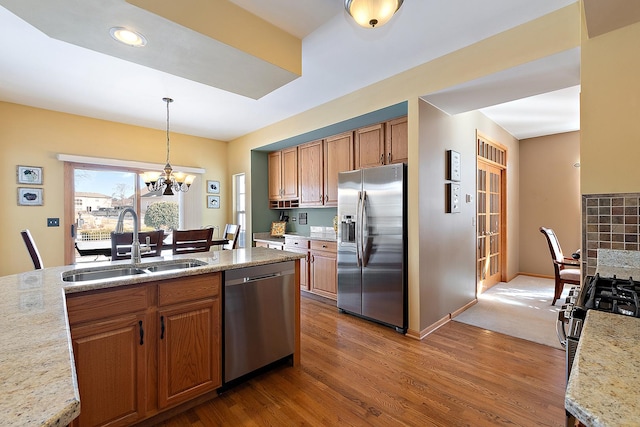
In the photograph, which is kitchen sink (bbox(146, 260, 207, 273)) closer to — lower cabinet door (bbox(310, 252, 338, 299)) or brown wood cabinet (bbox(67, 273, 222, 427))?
brown wood cabinet (bbox(67, 273, 222, 427))

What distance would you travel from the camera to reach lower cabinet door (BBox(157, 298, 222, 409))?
68.5 inches

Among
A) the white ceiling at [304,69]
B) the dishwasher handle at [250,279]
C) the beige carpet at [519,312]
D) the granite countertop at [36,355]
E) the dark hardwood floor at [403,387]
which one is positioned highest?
the white ceiling at [304,69]

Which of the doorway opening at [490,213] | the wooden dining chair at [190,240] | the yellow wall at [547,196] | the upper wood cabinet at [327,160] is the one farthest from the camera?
the yellow wall at [547,196]

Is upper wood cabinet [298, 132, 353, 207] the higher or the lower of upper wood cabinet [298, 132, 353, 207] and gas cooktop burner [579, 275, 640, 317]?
the higher

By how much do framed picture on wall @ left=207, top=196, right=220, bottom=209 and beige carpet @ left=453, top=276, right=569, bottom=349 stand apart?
444 centimetres

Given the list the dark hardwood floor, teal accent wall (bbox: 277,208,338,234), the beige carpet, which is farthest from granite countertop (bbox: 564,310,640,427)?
teal accent wall (bbox: 277,208,338,234)

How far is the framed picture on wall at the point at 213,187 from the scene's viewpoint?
218 inches

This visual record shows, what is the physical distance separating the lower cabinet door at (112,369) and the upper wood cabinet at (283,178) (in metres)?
3.43

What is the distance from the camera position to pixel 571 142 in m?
5.12

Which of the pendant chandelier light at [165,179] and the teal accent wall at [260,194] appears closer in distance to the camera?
the pendant chandelier light at [165,179]

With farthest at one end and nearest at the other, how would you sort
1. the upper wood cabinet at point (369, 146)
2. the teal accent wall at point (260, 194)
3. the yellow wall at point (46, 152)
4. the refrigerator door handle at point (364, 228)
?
the teal accent wall at point (260, 194), the yellow wall at point (46, 152), the upper wood cabinet at point (369, 146), the refrigerator door handle at point (364, 228)

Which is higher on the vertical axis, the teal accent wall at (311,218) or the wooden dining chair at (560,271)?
the teal accent wall at (311,218)

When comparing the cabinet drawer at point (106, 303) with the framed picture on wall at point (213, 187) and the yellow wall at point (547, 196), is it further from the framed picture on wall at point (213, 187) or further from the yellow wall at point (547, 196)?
the yellow wall at point (547, 196)

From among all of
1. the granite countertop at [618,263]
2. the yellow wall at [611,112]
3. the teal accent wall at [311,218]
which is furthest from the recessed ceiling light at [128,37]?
the teal accent wall at [311,218]
